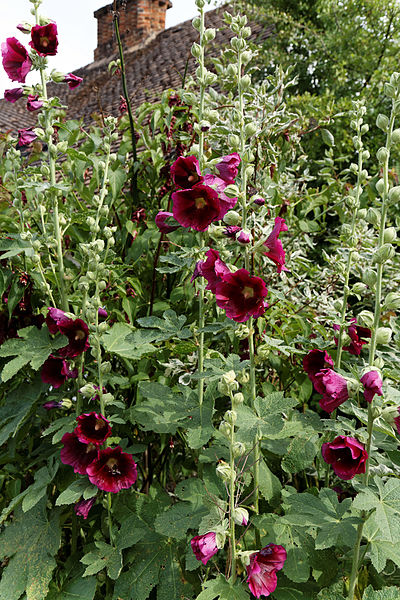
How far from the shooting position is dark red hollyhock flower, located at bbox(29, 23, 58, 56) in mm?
1394

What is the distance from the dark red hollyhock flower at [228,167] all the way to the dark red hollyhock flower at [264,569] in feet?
2.86

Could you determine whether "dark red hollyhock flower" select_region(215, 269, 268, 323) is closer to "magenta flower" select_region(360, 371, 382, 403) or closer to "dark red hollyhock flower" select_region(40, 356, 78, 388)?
"magenta flower" select_region(360, 371, 382, 403)

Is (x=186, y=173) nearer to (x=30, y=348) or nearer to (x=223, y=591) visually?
(x=30, y=348)

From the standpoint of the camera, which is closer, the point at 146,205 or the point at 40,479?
the point at 40,479

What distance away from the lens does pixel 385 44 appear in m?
4.43

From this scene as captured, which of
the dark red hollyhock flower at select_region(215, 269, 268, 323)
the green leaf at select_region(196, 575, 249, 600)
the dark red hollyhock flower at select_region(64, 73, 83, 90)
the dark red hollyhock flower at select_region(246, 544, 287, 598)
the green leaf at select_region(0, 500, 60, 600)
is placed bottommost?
the green leaf at select_region(0, 500, 60, 600)

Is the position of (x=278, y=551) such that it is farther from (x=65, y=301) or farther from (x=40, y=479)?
(x=65, y=301)

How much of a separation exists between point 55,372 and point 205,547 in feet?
2.22

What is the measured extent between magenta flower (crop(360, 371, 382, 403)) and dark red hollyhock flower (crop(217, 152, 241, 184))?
0.61m

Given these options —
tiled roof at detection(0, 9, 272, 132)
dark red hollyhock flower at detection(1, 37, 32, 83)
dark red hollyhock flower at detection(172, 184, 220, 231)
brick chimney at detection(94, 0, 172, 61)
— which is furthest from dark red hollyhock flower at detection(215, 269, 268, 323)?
brick chimney at detection(94, 0, 172, 61)

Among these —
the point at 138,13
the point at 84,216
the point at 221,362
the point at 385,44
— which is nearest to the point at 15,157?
the point at 84,216

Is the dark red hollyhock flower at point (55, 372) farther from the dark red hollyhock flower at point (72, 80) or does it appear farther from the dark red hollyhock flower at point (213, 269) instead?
the dark red hollyhock flower at point (72, 80)

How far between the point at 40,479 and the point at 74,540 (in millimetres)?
240

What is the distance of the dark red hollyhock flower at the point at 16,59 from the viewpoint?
144cm
